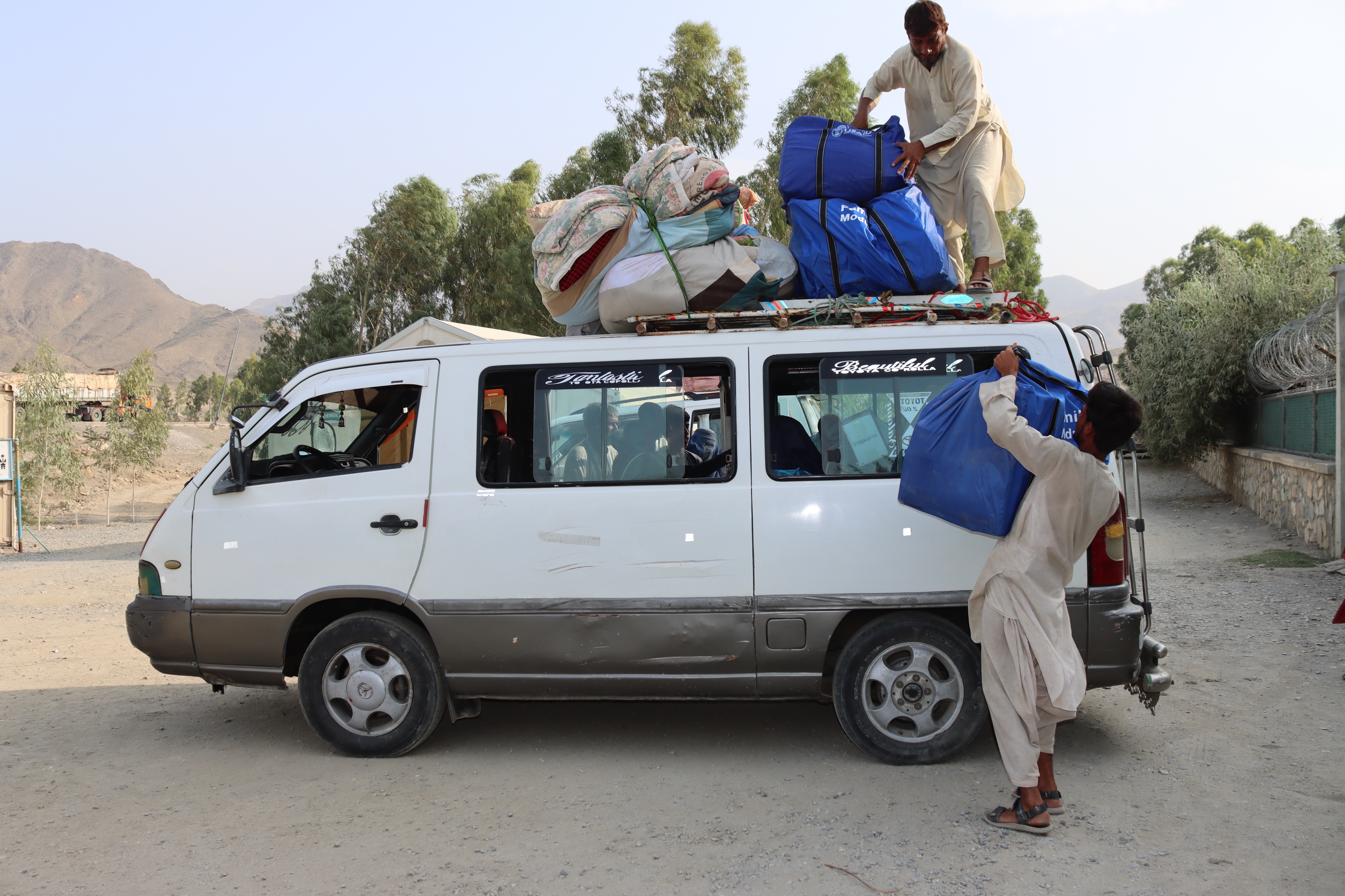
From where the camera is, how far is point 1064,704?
381 cm

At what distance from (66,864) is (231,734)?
5.82ft

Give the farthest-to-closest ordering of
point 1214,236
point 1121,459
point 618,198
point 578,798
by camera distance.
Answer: point 1214,236, point 618,198, point 1121,459, point 578,798

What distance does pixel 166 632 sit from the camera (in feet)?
16.7

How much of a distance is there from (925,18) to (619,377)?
9.25 feet

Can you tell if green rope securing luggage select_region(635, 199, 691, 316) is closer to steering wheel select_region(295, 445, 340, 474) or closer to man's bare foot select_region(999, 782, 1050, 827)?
steering wheel select_region(295, 445, 340, 474)

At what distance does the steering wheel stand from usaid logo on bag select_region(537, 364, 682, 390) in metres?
1.24

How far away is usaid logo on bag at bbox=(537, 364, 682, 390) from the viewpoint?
4785mm

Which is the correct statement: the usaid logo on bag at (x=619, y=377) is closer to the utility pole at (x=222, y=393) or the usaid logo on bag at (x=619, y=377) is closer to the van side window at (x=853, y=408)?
the van side window at (x=853, y=408)

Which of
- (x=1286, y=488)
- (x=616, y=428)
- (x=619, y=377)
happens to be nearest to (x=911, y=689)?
(x=616, y=428)

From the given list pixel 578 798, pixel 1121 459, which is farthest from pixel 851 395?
pixel 578 798

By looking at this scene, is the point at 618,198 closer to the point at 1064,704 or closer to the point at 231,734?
the point at 1064,704

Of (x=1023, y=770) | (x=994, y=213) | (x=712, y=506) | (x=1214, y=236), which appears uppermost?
(x=1214, y=236)

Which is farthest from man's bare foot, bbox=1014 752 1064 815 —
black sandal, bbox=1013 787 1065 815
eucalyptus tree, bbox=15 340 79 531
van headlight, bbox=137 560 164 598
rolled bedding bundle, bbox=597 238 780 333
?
eucalyptus tree, bbox=15 340 79 531

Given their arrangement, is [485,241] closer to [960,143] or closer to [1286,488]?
[1286,488]
